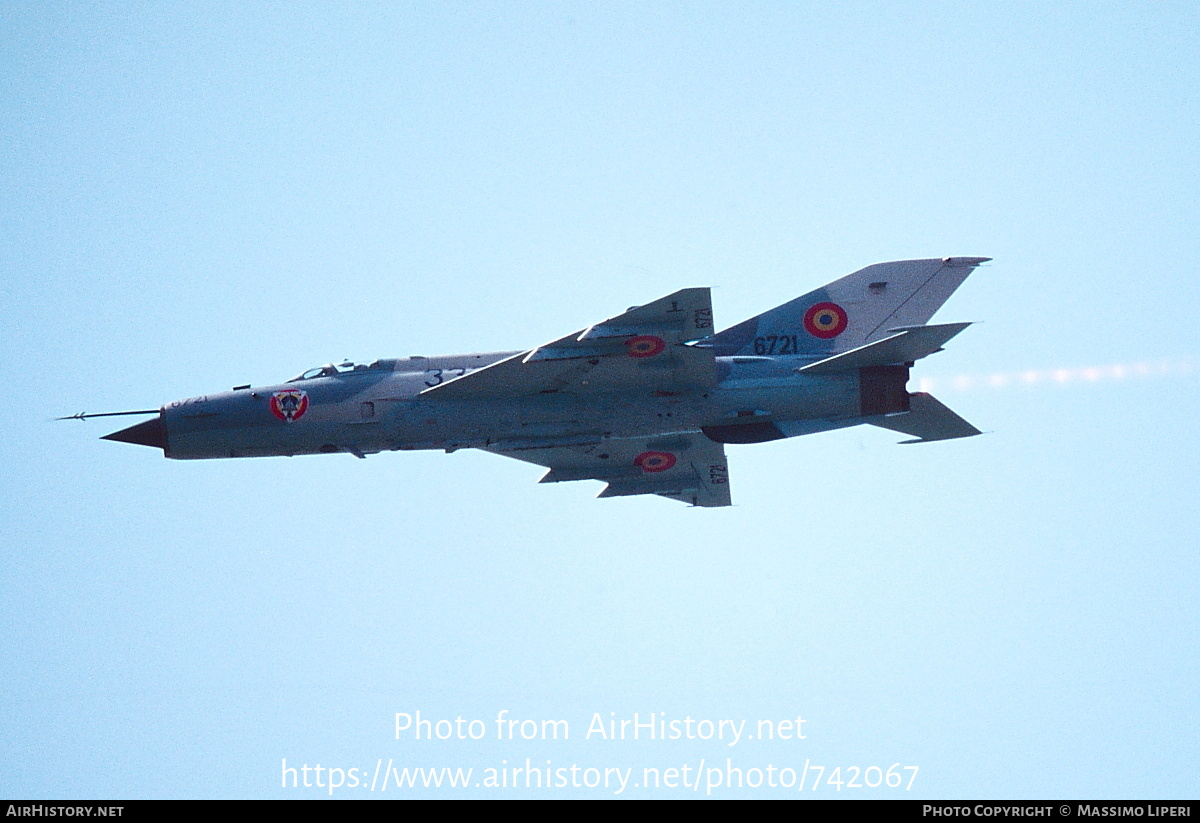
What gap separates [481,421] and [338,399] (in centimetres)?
318

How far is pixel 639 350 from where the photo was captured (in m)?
30.3

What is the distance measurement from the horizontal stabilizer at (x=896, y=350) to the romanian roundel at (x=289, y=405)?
10.8 meters

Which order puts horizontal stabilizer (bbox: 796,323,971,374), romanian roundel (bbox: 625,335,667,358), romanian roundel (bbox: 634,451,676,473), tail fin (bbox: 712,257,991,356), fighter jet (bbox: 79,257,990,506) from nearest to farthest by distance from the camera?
romanian roundel (bbox: 625,335,667,358) < horizontal stabilizer (bbox: 796,323,971,374) < fighter jet (bbox: 79,257,990,506) < tail fin (bbox: 712,257,991,356) < romanian roundel (bbox: 634,451,676,473)

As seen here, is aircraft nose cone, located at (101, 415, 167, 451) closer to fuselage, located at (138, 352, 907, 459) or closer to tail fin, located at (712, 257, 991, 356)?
fuselage, located at (138, 352, 907, 459)

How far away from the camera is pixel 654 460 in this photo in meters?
36.3

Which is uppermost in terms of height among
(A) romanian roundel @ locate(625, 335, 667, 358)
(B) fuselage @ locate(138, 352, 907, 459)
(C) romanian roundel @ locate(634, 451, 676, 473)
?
(A) romanian roundel @ locate(625, 335, 667, 358)

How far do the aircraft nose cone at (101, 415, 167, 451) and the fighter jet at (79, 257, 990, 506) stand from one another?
22mm

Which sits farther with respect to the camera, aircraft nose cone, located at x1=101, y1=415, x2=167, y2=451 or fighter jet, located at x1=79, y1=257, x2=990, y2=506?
aircraft nose cone, located at x1=101, y1=415, x2=167, y2=451

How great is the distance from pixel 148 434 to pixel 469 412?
284 inches

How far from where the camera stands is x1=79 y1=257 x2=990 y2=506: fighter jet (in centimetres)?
3072

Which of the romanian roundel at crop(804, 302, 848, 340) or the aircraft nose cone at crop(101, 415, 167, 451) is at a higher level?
the romanian roundel at crop(804, 302, 848, 340)

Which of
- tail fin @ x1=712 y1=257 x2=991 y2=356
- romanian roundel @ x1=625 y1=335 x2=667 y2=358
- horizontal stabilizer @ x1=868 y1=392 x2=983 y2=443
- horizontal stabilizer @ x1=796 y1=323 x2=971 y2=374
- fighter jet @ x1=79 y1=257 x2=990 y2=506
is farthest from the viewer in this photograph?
tail fin @ x1=712 y1=257 x2=991 y2=356

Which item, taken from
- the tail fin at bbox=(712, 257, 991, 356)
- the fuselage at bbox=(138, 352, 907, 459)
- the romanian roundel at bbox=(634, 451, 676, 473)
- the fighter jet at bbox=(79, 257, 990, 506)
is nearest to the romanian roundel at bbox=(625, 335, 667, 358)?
the fighter jet at bbox=(79, 257, 990, 506)
